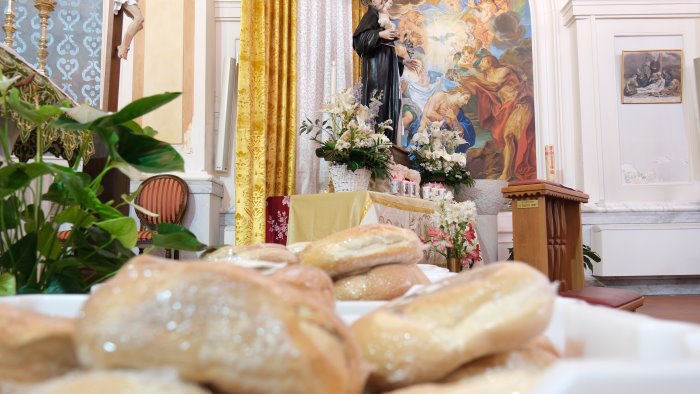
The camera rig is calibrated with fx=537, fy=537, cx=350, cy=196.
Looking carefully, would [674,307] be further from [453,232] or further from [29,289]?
[29,289]

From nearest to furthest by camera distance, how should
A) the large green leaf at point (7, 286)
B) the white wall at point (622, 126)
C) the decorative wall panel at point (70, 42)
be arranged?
the large green leaf at point (7, 286)
the decorative wall panel at point (70, 42)
the white wall at point (622, 126)

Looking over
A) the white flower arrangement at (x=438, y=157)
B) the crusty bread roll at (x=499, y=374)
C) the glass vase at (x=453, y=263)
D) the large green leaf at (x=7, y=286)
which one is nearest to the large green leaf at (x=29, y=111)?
the large green leaf at (x=7, y=286)

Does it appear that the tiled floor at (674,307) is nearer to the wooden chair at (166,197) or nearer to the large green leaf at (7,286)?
the large green leaf at (7,286)

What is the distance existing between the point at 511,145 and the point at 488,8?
6.18 ft

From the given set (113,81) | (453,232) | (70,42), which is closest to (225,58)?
(70,42)

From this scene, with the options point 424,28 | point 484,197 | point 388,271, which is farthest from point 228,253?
point 424,28

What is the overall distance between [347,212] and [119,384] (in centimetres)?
355

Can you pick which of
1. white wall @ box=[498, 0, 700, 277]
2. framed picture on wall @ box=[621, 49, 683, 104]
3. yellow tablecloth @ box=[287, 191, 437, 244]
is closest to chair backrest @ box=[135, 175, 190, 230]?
yellow tablecloth @ box=[287, 191, 437, 244]

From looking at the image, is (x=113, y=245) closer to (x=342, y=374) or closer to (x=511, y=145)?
(x=342, y=374)

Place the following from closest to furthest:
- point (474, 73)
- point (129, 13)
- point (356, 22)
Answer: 1. point (129, 13)
2. point (356, 22)
3. point (474, 73)

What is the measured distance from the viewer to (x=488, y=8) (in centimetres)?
724

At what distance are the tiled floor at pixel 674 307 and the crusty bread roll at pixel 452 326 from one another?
3.99 meters

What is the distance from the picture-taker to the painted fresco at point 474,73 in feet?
23.4

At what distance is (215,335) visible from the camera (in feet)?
1.16
